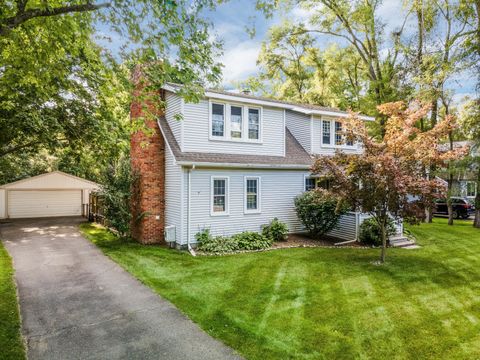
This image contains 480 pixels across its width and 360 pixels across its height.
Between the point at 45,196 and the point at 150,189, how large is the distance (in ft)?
53.0

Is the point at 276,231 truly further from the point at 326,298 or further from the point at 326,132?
the point at 326,132

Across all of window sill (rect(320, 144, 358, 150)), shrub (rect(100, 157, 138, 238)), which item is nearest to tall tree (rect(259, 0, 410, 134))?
window sill (rect(320, 144, 358, 150))

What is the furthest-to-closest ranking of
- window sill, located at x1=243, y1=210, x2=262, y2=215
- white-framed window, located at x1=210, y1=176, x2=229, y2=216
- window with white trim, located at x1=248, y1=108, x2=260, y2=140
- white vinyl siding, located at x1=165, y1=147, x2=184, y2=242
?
1. window with white trim, located at x1=248, y1=108, x2=260, y2=140
2. window sill, located at x1=243, y1=210, x2=262, y2=215
3. white-framed window, located at x1=210, y1=176, x2=229, y2=216
4. white vinyl siding, located at x1=165, y1=147, x2=184, y2=242

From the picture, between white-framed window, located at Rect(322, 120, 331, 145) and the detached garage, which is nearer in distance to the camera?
white-framed window, located at Rect(322, 120, 331, 145)

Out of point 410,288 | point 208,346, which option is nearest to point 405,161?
point 410,288

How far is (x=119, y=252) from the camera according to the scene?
11297 millimetres

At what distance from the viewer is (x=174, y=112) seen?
41.8 feet

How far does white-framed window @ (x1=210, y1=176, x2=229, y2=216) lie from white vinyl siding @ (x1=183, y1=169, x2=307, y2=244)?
113 millimetres

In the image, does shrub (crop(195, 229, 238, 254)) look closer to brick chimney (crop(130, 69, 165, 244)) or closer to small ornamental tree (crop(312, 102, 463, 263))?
brick chimney (crop(130, 69, 165, 244))

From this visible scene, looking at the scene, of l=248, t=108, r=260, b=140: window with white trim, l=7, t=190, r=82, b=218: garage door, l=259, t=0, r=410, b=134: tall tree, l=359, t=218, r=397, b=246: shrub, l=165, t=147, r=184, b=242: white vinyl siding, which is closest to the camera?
l=165, t=147, r=184, b=242: white vinyl siding

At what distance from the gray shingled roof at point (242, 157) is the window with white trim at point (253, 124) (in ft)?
3.41

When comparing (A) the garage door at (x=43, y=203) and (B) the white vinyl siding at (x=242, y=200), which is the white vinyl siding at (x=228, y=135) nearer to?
(B) the white vinyl siding at (x=242, y=200)

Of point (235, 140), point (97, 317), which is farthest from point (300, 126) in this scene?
point (97, 317)

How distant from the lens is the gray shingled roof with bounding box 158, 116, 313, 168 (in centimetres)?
1183
